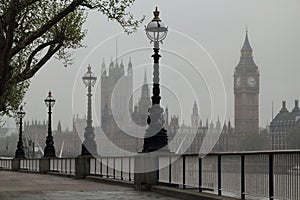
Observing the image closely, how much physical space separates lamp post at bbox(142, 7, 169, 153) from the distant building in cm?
2026

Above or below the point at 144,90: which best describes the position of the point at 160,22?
above

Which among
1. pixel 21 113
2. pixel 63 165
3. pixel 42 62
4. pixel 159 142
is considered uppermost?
pixel 42 62

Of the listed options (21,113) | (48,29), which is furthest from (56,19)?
(21,113)

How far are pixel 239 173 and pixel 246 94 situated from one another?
63506 millimetres

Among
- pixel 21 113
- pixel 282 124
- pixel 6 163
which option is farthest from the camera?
pixel 6 163

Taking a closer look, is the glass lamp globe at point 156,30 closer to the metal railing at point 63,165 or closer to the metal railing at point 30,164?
the metal railing at point 63,165

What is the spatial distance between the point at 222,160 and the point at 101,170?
13327 mm

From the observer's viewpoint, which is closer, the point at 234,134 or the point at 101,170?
the point at 101,170

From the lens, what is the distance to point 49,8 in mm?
25797

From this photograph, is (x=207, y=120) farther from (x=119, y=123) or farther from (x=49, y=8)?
(x=49, y=8)

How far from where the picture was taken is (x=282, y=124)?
145ft

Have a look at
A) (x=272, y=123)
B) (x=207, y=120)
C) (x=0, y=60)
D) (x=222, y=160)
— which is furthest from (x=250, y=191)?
(x=272, y=123)

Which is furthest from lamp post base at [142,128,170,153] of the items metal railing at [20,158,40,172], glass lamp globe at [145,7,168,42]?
metal railing at [20,158,40,172]

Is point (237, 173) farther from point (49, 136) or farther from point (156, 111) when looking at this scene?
point (49, 136)
